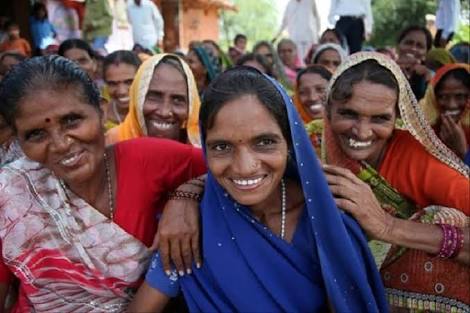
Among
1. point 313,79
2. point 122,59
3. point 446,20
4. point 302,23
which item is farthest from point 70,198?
point 302,23

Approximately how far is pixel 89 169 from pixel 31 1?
8.90 metres

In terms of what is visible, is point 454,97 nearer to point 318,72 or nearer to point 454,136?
point 454,136

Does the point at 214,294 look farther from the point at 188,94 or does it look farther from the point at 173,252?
the point at 188,94

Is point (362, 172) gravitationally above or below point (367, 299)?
above

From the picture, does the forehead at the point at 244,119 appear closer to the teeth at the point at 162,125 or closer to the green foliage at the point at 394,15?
the teeth at the point at 162,125

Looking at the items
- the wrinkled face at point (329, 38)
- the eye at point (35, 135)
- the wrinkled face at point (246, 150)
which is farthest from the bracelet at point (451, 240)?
the wrinkled face at point (329, 38)

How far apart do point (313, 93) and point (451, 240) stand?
2557 mm

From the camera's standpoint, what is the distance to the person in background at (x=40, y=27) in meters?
9.06

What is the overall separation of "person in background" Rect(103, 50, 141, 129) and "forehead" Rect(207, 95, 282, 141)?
8.38ft

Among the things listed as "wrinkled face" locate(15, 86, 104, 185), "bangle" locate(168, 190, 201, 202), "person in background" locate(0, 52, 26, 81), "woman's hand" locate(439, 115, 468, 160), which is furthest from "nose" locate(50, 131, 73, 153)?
"person in background" locate(0, 52, 26, 81)

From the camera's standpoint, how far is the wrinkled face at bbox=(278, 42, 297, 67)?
877 centimetres

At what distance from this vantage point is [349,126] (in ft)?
7.73

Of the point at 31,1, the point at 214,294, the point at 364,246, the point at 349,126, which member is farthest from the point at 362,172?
the point at 31,1

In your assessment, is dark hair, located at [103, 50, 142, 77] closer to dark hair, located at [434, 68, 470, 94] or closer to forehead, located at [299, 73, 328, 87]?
forehead, located at [299, 73, 328, 87]
